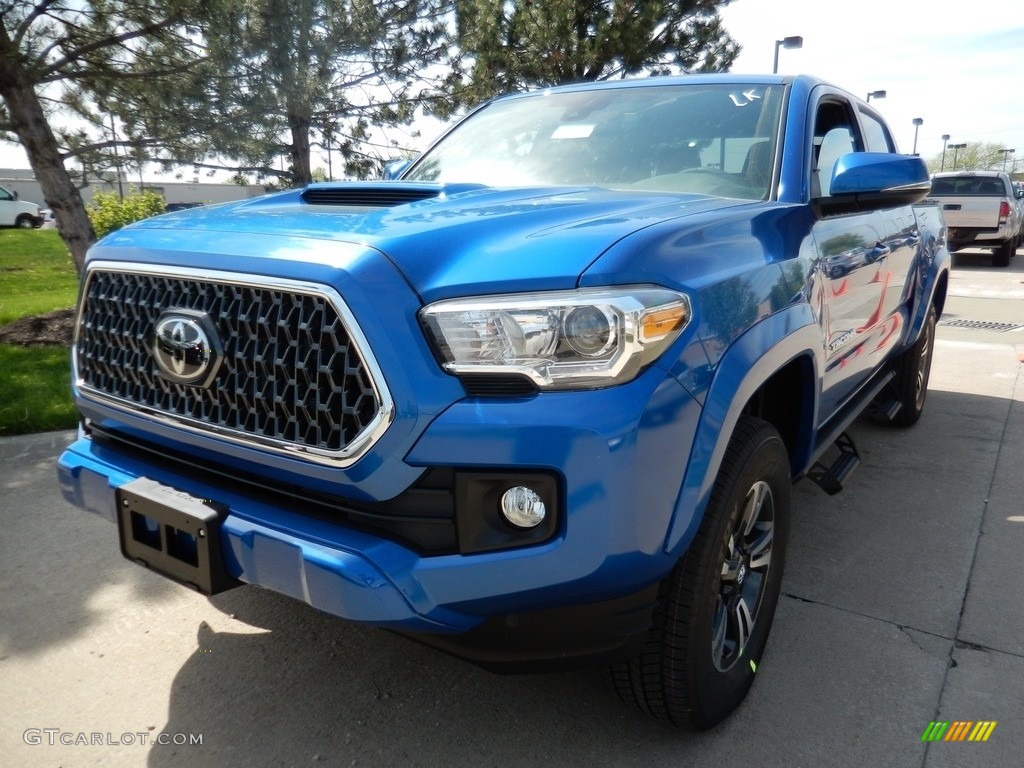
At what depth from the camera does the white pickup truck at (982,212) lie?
1573 centimetres

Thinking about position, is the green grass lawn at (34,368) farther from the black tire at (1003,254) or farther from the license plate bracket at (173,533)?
the black tire at (1003,254)

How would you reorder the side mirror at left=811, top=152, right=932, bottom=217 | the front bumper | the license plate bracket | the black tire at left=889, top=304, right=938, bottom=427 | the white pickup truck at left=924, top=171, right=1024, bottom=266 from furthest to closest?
1. the white pickup truck at left=924, top=171, right=1024, bottom=266
2. the black tire at left=889, top=304, right=938, bottom=427
3. the side mirror at left=811, top=152, right=932, bottom=217
4. the license plate bracket
5. the front bumper

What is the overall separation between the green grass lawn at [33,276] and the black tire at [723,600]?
7894mm

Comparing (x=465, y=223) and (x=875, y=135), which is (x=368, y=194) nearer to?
(x=465, y=223)

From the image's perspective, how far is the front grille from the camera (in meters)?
1.79

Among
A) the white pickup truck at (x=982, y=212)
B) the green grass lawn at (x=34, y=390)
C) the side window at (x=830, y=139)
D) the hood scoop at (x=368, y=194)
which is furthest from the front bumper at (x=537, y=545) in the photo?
the white pickup truck at (x=982, y=212)

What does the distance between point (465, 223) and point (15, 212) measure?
31.6 meters

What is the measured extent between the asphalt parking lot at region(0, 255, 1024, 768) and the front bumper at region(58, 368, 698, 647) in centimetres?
65

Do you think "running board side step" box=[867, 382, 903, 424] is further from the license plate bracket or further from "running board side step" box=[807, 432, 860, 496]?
the license plate bracket

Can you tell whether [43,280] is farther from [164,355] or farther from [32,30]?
[164,355]

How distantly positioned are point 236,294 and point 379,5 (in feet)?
25.5

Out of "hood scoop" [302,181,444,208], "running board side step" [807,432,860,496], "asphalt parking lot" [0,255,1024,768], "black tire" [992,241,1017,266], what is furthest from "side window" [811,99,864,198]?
"black tire" [992,241,1017,266]

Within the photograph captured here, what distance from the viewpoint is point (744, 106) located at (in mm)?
3100

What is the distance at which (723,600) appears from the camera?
2.34 meters
